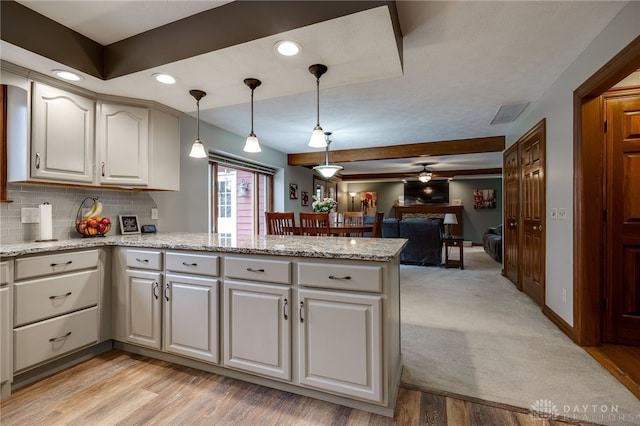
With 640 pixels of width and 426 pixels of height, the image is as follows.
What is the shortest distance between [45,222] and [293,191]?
4.39m

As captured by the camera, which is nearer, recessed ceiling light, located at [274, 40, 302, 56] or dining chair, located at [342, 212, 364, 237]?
recessed ceiling light, located at [274, 40, 302, 56]

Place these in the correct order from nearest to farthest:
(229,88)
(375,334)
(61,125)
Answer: (375,334) < (61,125) < (229,88)

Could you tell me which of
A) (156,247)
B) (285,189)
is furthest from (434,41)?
(285,189)

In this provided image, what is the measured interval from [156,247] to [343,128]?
307cm

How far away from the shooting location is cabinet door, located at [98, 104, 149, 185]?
8.39 feet

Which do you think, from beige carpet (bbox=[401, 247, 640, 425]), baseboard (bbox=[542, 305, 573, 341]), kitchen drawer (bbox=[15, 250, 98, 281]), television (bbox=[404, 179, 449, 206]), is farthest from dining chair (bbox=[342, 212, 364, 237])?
television (bbox=[404, 179, 449, 206])

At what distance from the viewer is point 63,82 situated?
2299 mm

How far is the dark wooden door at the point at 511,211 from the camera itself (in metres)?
4.20

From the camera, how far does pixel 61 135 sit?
230 cm

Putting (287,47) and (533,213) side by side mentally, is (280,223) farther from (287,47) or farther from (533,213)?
(533,213)

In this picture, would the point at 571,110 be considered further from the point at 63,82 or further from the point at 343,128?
the point at 63,82

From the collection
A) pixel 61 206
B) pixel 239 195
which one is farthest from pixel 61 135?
pixel 239 195

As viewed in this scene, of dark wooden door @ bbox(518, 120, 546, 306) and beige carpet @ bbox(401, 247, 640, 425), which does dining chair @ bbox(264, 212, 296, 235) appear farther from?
dark wooden door @ bbox(518, 120, 546, 306)

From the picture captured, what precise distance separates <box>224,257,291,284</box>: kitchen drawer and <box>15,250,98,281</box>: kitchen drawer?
1.13 metres
